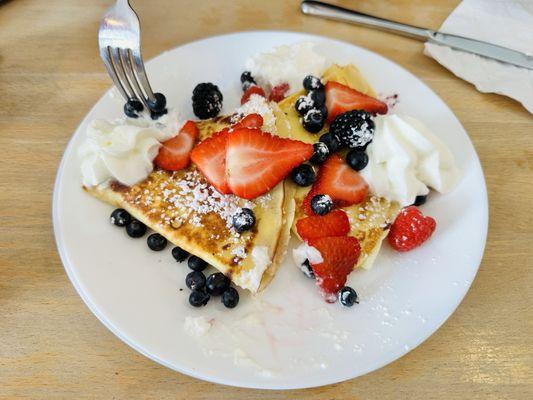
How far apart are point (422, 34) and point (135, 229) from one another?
4.77ft

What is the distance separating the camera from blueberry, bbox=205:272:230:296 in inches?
50.2

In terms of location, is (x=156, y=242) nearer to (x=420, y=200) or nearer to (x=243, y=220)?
(x=243, y=220)

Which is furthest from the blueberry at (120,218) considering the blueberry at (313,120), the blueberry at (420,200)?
the blueberry at (420,200)

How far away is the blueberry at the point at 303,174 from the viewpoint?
4.65ft

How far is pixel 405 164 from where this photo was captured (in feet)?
4.71

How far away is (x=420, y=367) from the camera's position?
4.12 ft

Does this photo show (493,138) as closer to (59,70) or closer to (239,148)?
(239,148)

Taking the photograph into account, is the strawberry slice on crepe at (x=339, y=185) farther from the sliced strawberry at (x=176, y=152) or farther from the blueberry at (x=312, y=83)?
the sliced strawberry at (x=176, y=152)

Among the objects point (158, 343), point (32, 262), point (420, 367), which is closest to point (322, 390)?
point (420, 367)

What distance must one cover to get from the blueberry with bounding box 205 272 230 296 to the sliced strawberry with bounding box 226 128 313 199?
27 cm

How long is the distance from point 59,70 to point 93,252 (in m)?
0.96

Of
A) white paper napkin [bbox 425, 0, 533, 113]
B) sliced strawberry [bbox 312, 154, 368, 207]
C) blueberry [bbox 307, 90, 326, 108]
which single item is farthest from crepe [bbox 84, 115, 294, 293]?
white paper napkin [bbox 425, 0, 533, 113]

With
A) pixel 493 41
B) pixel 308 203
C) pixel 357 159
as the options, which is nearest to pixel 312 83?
pixel 357 159

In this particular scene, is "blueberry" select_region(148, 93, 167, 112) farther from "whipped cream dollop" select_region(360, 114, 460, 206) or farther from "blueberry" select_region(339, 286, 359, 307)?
"blueberry" select_region(339, 286, 359, 307)
